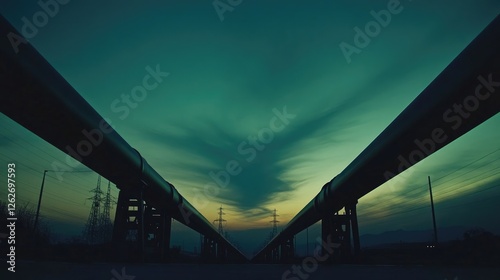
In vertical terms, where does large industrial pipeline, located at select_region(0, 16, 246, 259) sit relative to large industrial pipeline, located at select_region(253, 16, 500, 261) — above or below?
above

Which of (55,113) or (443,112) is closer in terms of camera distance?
(443,112)

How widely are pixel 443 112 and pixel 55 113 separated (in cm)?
864

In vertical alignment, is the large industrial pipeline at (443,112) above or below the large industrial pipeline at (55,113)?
below

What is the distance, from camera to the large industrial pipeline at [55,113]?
637 cm

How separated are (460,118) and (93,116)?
8.92 metres

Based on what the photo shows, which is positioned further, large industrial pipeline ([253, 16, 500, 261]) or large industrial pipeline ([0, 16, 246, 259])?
large industrial pipeline ([0, 16, 246, 259])

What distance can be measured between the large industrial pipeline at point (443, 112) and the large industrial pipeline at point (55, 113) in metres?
7.92

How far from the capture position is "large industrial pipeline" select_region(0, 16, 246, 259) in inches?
251

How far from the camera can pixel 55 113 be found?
317 inches

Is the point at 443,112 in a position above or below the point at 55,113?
below

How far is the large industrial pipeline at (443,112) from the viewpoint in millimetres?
5617

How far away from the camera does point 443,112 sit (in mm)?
6996

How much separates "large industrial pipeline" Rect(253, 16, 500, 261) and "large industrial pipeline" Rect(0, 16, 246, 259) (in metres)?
7.92

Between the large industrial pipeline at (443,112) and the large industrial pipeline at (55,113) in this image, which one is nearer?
the large industrial pipeline at (443,112)
